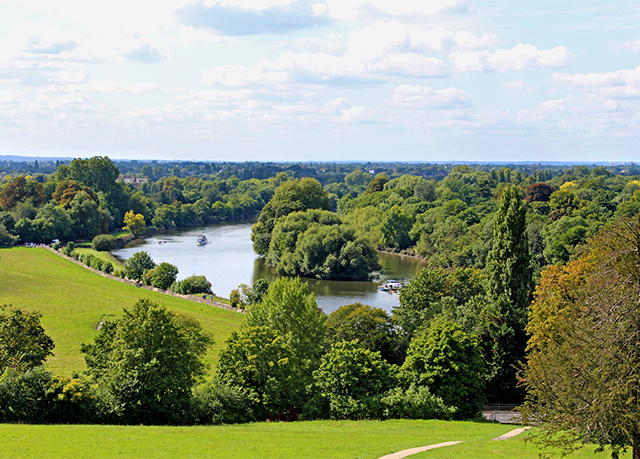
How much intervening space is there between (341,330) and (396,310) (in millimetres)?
4818

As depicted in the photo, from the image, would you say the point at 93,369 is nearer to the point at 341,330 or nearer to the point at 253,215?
the point at 341,330

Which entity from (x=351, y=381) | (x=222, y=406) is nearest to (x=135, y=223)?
(x=222, y=406)

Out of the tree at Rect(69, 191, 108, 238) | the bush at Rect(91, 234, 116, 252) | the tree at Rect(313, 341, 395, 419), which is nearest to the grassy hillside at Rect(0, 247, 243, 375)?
the tree at Rect(313, 341, 395, 419)

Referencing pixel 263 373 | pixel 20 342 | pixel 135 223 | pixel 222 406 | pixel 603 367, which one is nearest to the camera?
pixel 603 367

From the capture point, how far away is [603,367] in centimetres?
1463

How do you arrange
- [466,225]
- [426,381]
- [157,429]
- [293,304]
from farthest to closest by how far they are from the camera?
[466,225]
[293,304]
[426,381]
[157,429]

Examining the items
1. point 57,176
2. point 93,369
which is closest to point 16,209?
point 57,176

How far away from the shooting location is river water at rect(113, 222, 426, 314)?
61.6 meters

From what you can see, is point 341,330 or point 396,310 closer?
point 341,330

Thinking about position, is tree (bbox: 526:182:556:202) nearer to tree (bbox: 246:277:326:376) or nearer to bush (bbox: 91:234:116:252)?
bush (bbox: 91:234:116:252)

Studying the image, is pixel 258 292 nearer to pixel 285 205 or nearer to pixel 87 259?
pixel 87 259

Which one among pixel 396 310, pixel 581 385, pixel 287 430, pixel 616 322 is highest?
pixel 616 322

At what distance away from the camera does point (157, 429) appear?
70.8 ft

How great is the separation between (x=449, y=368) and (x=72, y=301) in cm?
4124
